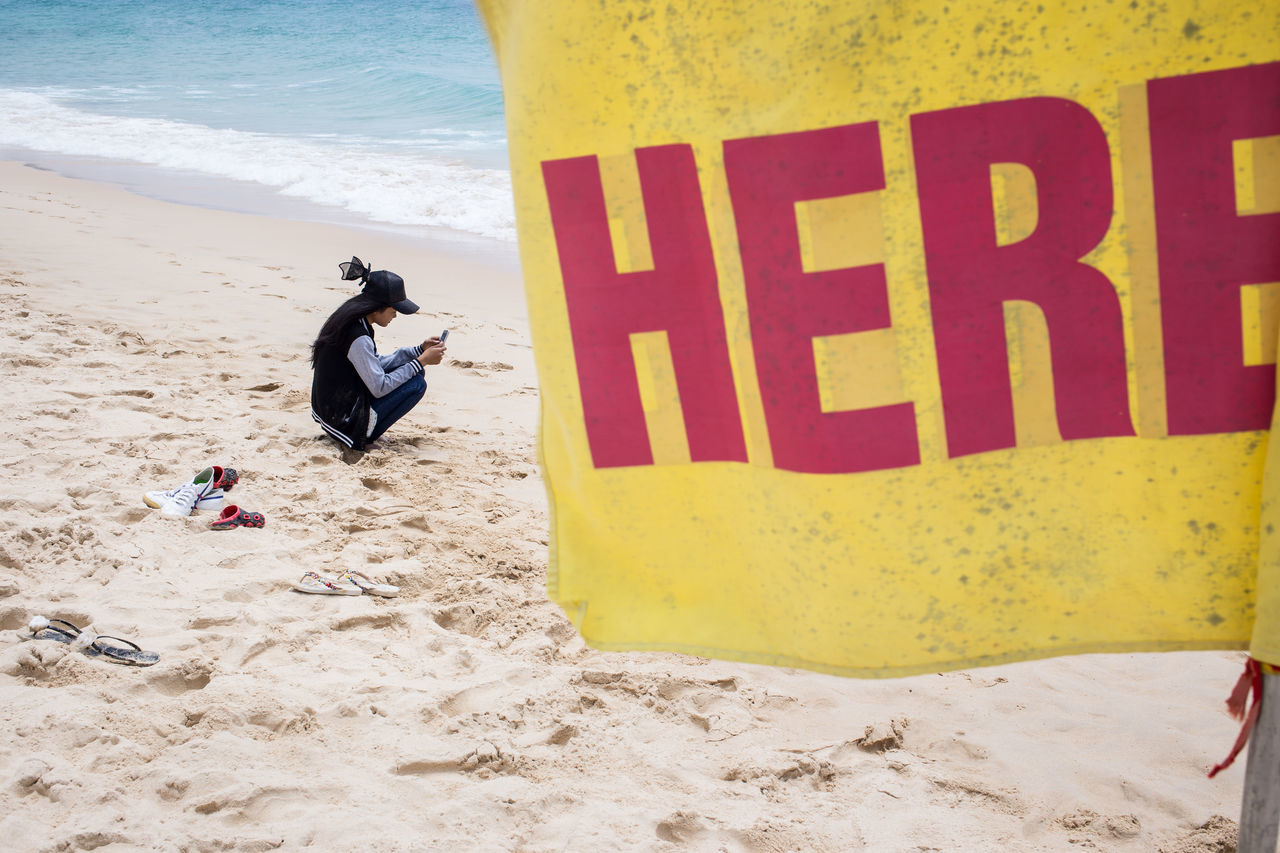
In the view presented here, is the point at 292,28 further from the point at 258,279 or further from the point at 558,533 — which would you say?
the point at 558,533

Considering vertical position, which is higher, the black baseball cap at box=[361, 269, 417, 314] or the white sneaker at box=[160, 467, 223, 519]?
the black baseball cap at box=[361, 269, 417, 314]

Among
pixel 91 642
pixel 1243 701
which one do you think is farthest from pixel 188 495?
pixel 1243 701

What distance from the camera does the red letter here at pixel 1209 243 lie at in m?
1.09

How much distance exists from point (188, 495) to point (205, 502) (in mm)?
68

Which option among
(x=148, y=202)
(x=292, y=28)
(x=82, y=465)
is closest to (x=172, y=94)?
(x=148, y=202)

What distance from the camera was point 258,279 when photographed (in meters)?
7.09

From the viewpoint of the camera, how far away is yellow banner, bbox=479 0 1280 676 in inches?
44.3

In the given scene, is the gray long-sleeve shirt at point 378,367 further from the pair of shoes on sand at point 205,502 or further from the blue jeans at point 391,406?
the pair of shoes on sand at point 205,502

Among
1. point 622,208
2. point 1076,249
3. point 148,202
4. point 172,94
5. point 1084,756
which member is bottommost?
point 1084,756

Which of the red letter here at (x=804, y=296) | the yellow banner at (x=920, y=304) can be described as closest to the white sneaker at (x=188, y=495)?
the yellow banner at (x=920, y=304)

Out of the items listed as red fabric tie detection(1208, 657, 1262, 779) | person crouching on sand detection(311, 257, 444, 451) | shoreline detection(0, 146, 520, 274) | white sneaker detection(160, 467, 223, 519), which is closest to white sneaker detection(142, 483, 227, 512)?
white sneaker detection(160, 467, 223, 519)

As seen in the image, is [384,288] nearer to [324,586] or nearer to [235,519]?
[235,519]

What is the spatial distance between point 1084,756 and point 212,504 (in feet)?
10.5

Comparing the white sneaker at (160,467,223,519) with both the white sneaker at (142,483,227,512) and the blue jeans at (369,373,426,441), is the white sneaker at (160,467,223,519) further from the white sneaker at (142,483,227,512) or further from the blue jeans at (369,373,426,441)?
the blue jeans at (369,373,426,441)
